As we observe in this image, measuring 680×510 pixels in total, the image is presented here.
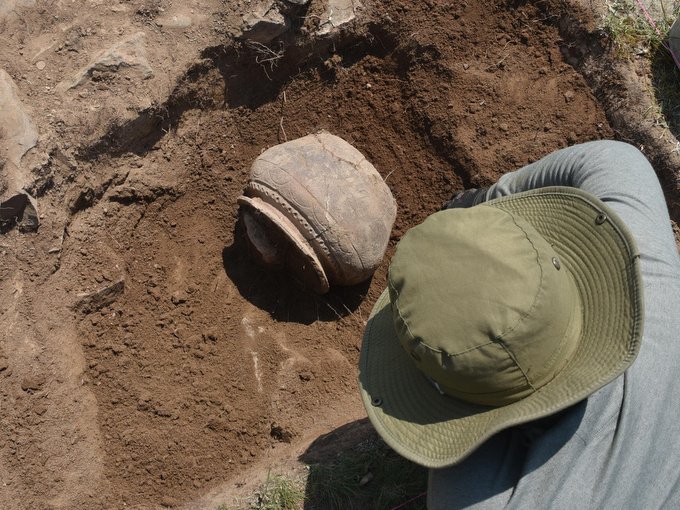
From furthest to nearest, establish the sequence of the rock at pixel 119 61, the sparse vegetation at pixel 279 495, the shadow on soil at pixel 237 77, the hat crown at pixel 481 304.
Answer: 1. the shadow on soil at pixel 237 77
2. the rock at pixel 119 61
3. the sparse vegetation at pixel 279 495
4. the hat crown at pixel 481 304

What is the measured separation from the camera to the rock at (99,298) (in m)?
3.55

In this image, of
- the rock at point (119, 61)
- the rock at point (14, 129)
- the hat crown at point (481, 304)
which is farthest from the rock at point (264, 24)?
the hat crown at point (481, 304)

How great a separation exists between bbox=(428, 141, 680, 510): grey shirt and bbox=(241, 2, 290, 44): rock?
2.55 m

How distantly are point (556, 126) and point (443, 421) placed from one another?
8.93ft

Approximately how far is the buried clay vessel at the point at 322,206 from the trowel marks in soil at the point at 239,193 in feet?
1.58

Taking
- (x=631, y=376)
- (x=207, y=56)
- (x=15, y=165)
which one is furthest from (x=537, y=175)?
(x=15, y=165)

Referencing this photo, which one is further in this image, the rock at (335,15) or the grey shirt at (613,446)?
the rock at (335,15)

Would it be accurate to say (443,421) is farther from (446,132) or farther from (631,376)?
(446,132)

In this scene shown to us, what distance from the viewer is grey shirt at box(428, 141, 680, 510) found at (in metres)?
2.04

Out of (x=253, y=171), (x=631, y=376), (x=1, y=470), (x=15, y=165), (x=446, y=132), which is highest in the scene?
(x=631, y=376)

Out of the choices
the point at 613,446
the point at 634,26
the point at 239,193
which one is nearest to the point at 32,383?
the point at 239,193

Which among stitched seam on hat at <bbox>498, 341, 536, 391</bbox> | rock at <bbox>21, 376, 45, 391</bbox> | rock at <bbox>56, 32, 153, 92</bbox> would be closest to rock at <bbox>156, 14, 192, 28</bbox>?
rock at <bbox>56, 32, 153, 92</bbox>

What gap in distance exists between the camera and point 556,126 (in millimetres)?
4051

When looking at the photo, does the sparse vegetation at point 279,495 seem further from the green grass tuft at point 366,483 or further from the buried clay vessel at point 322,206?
the buried clay vessel at point 322,206
